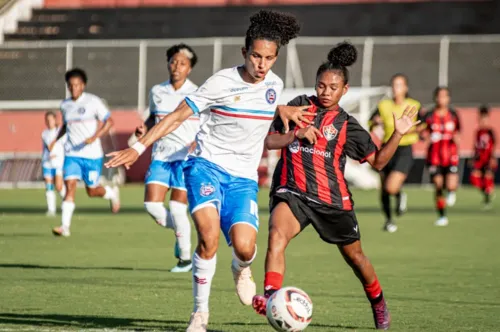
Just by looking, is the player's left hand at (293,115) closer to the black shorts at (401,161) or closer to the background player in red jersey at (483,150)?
the black shorts at (401,161)

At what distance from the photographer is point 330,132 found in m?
8.13

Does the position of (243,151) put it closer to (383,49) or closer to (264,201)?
(264,201)

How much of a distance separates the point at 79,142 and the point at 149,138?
8.99 m

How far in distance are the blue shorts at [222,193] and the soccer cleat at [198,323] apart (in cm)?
69

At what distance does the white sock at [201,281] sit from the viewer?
746 cm

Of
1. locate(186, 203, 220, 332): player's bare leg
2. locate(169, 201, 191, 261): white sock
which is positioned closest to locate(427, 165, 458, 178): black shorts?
locate(169, 201, 191, 261): white sock

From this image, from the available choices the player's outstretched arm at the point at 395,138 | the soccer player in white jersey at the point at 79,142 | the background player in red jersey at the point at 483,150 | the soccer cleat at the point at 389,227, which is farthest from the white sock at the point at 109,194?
the background player in red jersey at the point at 483,150

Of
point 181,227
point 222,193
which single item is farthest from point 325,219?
point 181,227

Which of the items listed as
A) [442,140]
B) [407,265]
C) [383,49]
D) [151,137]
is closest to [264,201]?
[442,140]

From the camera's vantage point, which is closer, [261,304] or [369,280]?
[261,304]

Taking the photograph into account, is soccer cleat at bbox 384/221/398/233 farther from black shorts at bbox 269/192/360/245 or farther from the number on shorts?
black shorts at bbox 269/192/360/245

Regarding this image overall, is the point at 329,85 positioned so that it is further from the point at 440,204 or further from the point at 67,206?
the point at 440,204

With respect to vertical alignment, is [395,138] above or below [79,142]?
above

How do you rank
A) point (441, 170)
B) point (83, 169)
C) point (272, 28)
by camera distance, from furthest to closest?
1. point (441, 170)
2. point (83, 169)
3. point (272, 28)
